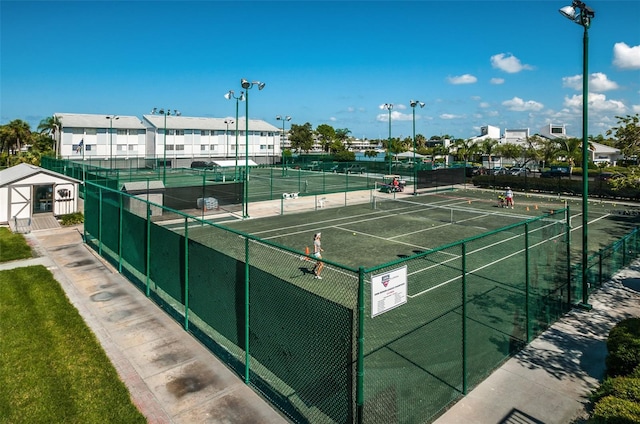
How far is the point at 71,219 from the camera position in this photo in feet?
78.5

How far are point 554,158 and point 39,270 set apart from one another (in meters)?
72.9

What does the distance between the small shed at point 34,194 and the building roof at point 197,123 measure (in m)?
53.4

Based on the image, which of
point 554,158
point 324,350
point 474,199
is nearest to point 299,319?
point 324,350

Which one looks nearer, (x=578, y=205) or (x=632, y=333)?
(x=632, y=333)

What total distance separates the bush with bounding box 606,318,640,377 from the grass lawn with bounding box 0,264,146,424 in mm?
8572

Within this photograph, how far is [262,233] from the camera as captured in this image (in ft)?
75.9

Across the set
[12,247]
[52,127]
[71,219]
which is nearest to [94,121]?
[52,127]

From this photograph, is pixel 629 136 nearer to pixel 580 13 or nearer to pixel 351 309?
pixel 580 13

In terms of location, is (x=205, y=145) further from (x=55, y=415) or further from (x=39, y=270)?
(x=55, y=415)

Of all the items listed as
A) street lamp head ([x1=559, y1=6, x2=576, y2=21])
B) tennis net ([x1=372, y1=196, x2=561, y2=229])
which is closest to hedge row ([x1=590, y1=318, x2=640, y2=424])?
street lamp head ([x1=559, y1=6, x2=576, y2=21])

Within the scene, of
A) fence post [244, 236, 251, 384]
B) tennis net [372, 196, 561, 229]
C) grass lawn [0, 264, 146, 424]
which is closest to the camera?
grass lawn [0, 264, 146, 424]

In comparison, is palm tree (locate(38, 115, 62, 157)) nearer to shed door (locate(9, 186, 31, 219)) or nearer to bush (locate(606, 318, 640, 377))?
shed door (locate(9, 186, 31, 219))

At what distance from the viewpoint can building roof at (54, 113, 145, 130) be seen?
70.7 m

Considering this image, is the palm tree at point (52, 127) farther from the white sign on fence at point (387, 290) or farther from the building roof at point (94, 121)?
the white sign on fence at point (387, 290)
